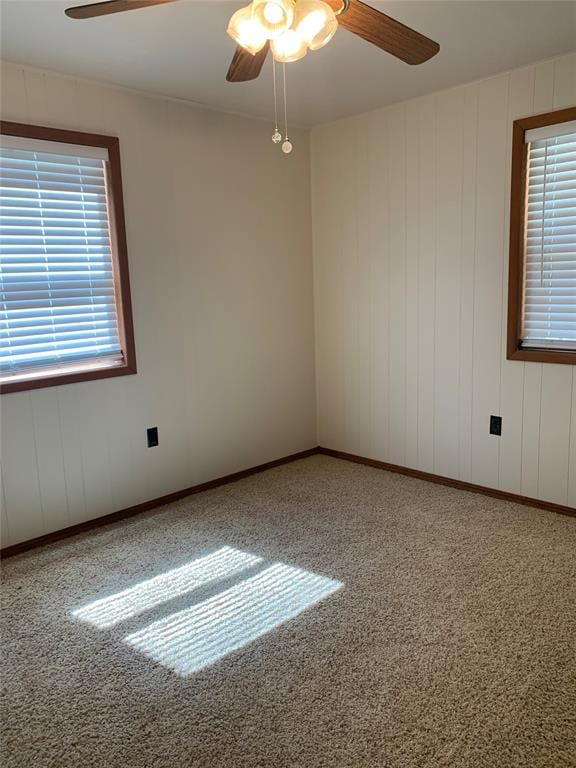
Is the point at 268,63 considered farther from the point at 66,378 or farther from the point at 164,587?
the point at 164,587

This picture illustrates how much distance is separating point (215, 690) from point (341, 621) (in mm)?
560

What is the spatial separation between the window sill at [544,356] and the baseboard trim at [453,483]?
0.79 m

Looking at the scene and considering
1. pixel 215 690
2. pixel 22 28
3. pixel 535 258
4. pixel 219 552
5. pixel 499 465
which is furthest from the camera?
pixel 499 465

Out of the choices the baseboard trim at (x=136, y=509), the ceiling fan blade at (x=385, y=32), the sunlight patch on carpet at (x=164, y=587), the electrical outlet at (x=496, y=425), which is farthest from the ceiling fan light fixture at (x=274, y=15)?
the baseboard trim at (x=136, y=509)

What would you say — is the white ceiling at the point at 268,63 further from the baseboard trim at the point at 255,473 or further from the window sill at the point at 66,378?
the baseboard trim at the point at 255,473

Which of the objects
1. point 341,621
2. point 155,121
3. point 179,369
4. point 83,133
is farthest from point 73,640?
point 155,121

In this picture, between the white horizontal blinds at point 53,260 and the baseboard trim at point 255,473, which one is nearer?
the white horizontal blinds at point 53,260

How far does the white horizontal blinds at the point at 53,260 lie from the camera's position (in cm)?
274

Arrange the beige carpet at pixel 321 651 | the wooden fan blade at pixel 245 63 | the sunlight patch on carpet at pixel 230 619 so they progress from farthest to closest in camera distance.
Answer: the sunlight patch on carpet at pixel 230 619 → the wooden fan blade at pixel 245 63 → the beige carpet at pixel 321 651

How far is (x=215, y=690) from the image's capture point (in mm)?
1853

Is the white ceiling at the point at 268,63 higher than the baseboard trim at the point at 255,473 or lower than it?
higher

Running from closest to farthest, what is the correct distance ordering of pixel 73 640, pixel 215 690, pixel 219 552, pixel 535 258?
pixel 215 690, pixel 73 640, pixel 219 552, pixel 535 258

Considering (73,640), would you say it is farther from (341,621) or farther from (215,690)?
(341,621)

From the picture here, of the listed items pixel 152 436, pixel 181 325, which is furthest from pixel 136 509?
pixel 181 325
